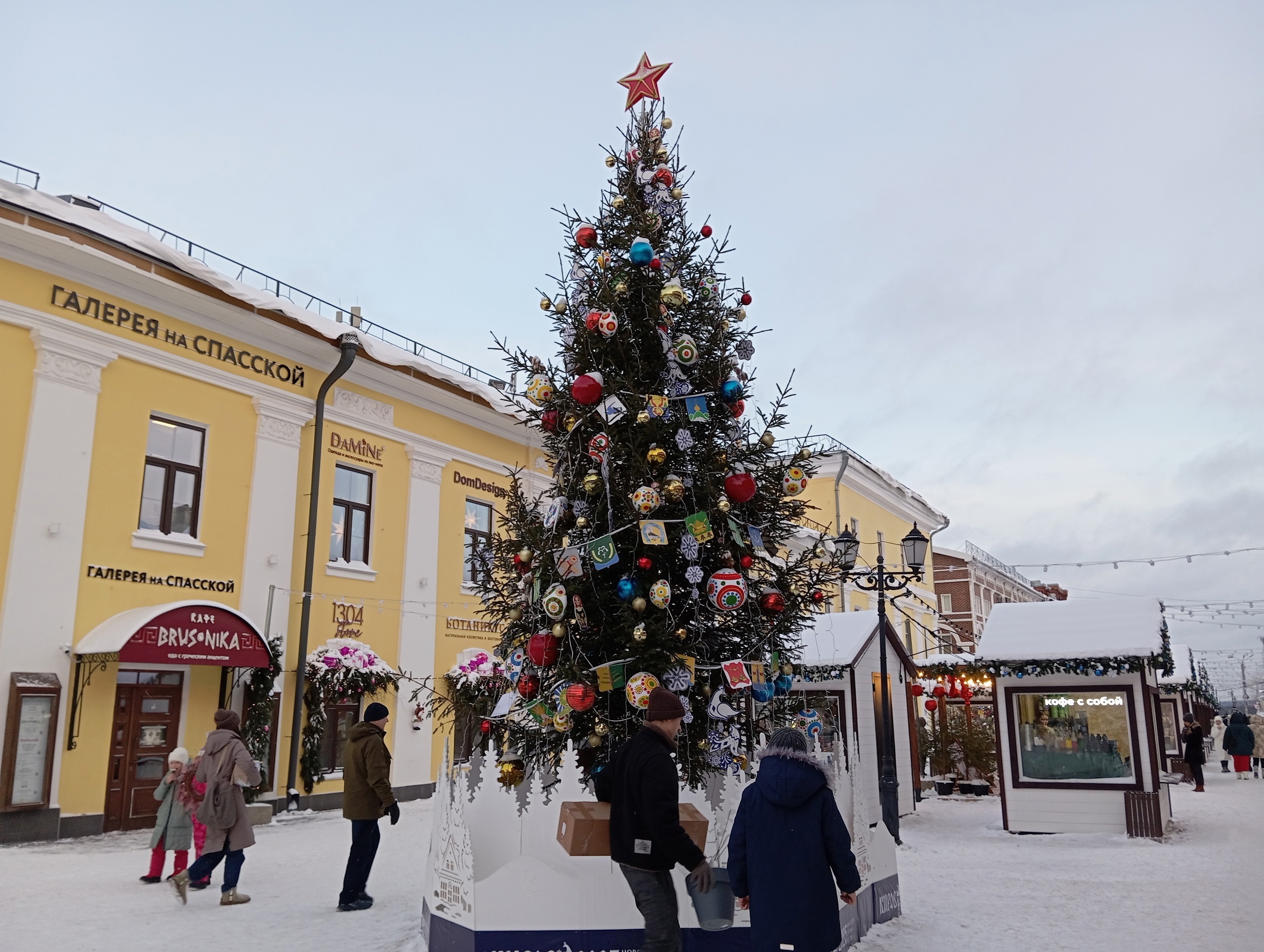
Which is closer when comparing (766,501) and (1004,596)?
(766,501)

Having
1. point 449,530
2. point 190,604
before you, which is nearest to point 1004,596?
point 449,530

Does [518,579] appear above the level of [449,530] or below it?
below

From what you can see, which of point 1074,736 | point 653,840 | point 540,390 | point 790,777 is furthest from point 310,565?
point 790,777

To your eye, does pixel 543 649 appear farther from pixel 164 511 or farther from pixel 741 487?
pixel 164 511

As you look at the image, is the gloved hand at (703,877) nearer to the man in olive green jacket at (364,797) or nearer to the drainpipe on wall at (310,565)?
the man in olive green jacket at (364,797)

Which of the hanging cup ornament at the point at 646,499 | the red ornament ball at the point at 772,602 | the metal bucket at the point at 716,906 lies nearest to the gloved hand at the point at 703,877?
the metal bucket at the point at 716,906

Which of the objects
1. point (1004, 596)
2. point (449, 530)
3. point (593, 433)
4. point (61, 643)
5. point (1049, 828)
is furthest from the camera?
point (1004, 596)

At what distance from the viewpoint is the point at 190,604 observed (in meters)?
12.9

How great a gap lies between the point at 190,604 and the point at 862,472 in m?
26.7

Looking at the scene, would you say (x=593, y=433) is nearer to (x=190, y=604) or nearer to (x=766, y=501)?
(x=766, y=501)

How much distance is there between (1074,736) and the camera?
13234mm

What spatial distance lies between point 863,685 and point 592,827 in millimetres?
10421

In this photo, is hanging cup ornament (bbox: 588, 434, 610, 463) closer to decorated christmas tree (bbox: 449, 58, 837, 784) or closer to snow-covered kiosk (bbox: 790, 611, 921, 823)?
decorated christmas tree (bbox: 449, 58, 837, 784)

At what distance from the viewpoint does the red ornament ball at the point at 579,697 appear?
6.21 meters
